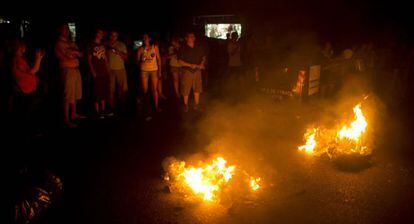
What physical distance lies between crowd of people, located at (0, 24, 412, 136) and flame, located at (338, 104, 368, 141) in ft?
9.03

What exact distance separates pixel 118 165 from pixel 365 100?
5.62 metres

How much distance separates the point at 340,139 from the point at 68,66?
222 inches

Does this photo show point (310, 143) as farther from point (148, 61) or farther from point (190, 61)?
point (148, 61)

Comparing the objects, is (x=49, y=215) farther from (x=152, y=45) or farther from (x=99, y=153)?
(x=152, y=45)

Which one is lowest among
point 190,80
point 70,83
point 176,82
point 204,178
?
point 204,178

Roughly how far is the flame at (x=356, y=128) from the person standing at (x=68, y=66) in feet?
18.2

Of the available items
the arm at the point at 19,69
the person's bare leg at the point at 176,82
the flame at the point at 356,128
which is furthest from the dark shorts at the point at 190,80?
the flame at the point at 356,128

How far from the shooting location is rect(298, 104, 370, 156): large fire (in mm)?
5910

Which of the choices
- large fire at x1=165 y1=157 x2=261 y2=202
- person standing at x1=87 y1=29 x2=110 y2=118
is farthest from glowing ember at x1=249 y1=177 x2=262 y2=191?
person standing at x1=87 y1=29 x2=110 y2=118

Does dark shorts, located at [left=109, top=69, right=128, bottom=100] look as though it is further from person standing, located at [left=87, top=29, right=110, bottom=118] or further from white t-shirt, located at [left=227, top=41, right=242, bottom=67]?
white t-shirt, located at [left=227, top=41, right=242, bottom=67]

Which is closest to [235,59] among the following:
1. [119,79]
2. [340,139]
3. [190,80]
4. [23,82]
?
[190,80]

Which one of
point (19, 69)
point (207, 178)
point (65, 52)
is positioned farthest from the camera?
point (65, 52)

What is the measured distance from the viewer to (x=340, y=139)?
607 cm

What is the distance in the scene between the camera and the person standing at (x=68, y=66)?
7281 millimetres
